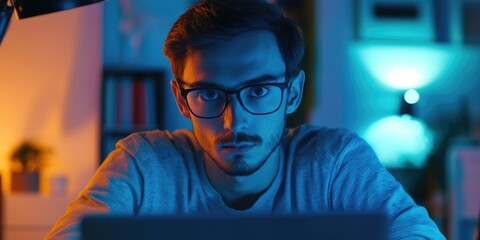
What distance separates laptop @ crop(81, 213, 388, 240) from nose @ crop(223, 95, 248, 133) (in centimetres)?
65

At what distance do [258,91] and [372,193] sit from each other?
0.33m

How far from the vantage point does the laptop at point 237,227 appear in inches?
29.3

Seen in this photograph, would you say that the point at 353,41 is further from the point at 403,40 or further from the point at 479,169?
the point at 479,169

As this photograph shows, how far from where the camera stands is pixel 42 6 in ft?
4.33

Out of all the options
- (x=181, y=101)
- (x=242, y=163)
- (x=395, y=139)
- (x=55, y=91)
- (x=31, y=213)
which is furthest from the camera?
(x=395, y=139)

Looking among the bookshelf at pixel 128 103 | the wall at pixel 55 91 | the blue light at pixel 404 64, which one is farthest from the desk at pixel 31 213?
the blue light at pixel 404 64

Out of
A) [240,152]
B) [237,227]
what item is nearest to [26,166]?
[240,152]

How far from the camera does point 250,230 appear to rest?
749mm

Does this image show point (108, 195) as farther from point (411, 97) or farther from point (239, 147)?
point (411, 97)

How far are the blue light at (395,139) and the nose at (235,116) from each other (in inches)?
182

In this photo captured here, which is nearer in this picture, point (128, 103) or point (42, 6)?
point (42, 6)

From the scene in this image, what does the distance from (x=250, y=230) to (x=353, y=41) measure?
5307 mm

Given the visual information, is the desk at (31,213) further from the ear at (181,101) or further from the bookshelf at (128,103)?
the ear at (181,101)

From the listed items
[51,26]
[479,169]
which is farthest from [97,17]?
[479,169]
